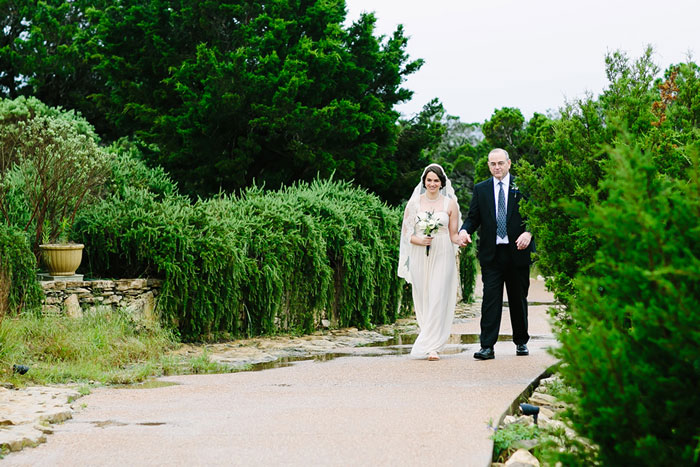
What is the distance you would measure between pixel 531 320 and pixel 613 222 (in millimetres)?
12595

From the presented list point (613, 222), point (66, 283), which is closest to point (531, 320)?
point (66, 283)

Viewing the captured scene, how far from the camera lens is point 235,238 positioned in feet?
40.5

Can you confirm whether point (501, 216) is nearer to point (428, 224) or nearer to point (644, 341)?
point (428, 224)

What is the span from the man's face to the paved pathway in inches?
83.8

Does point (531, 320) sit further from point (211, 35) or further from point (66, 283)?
point (211, 35)

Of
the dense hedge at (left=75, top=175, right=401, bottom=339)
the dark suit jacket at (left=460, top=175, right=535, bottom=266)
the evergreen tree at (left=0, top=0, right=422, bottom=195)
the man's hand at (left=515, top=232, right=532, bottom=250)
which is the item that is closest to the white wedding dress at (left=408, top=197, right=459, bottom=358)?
the dark suit jacket at (left=460, top=175, right=535, bottom=266)

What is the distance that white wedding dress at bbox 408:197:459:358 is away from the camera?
957 centimetres

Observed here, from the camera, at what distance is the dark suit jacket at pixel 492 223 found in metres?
9.16

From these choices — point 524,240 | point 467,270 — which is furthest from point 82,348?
point 467,270

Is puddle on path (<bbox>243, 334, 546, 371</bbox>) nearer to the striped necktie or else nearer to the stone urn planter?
the striped necktie

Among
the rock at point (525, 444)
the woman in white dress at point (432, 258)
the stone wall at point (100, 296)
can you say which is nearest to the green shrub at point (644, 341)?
the rock at point (525, 444)

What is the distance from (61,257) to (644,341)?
9.94 metres

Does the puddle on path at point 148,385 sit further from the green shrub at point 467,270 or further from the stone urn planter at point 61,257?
the green shrub at point 467,270

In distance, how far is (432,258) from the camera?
9.88 meters
